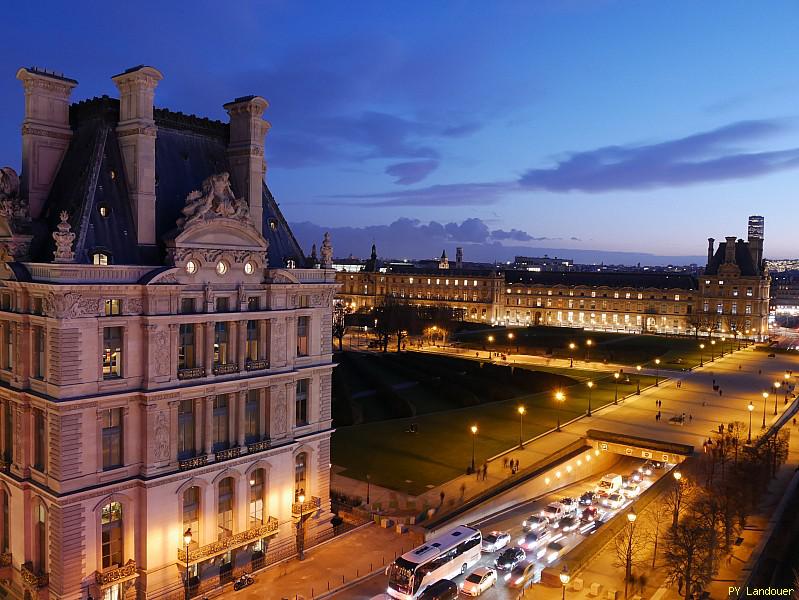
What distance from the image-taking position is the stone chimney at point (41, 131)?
39.3 metres

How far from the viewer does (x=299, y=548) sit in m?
44.3

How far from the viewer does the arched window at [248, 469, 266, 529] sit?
42.4 meters

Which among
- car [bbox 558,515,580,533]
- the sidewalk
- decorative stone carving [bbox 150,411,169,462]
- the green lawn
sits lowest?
car [bbox 558,515,580,533]

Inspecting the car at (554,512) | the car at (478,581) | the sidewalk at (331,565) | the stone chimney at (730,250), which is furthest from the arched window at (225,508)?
the stone chimney at (730,250)

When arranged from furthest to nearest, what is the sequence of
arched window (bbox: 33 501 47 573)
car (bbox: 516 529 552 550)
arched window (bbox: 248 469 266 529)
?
car (bbox: 516 529 552 550) → arched window (bbox: 248 469 266 529) → arched window (bbox: 33 501 47 573)

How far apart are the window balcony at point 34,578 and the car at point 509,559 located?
90.6 feet

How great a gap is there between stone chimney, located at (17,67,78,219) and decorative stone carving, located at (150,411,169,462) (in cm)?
1433

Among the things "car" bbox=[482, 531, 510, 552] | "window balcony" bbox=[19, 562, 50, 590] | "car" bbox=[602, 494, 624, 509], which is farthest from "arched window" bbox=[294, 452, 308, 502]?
"car" bbox=[602, 494, 624, 509]

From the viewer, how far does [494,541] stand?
158ft

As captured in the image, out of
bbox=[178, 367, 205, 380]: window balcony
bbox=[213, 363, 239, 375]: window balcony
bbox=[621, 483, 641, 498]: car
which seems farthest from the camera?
bbox=[621, 483, 641, 498]: car

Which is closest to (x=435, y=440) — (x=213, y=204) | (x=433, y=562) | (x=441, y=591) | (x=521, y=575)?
(x=521, y=575)

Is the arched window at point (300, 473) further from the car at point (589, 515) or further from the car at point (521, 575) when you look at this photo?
the car at point (589, 515)

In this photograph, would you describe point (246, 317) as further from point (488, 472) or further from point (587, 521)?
point (587, 521)

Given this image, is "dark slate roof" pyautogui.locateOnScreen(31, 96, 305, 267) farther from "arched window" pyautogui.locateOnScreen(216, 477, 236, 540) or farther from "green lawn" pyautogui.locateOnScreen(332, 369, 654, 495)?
"green lawn" pyautogui.locateOnScreen(332, 369, 654, 495)
